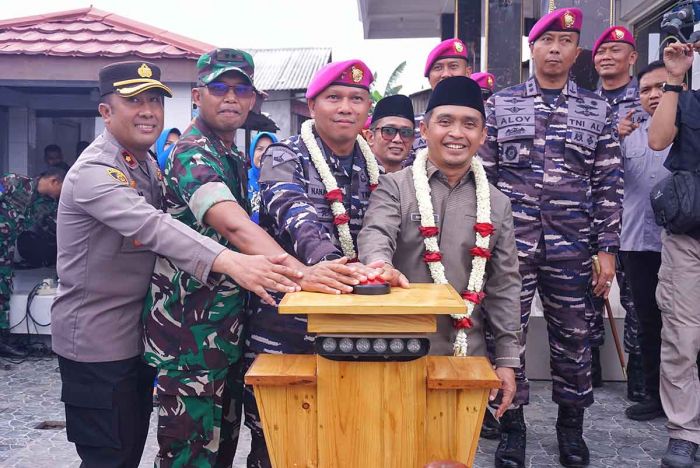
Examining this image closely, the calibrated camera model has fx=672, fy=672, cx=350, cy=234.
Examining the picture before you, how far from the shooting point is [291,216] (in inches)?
95.3

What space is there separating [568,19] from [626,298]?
2.57 metres

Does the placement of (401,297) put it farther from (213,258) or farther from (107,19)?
(107,19)

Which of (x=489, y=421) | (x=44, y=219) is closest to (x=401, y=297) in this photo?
(x=489, y=421)

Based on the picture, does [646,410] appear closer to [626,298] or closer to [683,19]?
[626,298]

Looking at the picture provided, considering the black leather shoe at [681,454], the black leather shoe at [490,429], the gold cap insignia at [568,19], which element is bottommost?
the black leather shoe at [490,429]

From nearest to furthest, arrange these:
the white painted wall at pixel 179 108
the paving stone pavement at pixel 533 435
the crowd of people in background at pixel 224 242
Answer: the crowd of people in background at pixel 224 242 < the paving stone pavement at pixel 533 435 < the white painted wall at pixel 179 108

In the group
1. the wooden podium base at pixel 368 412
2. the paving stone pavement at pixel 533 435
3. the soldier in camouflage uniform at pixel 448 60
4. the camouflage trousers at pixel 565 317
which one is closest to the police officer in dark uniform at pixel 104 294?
the wooden podium base at pixel 368 412

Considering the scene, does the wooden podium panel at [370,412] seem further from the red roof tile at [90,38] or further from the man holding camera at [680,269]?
the red roof tile at [90,38]

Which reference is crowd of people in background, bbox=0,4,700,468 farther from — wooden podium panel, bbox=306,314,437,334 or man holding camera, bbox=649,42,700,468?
man holding camera, bbox=649,42,700,468

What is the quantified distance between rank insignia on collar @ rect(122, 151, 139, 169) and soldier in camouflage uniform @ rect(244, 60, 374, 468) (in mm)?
562

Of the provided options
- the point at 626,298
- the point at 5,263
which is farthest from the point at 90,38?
the point at 626,298

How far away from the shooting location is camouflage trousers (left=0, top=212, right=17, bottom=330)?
21.1 feet

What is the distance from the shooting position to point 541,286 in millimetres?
3721

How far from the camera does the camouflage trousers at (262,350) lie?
8.66 ft
